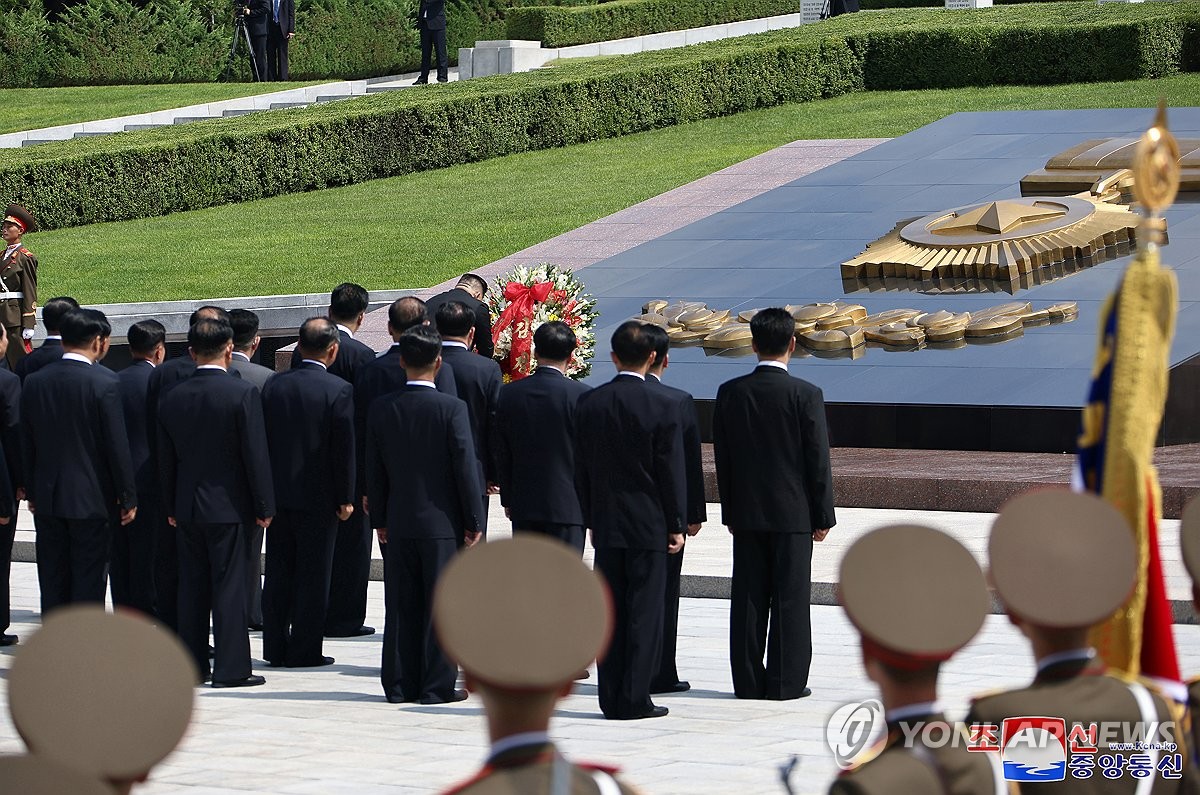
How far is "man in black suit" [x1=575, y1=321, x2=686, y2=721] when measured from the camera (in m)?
7.20

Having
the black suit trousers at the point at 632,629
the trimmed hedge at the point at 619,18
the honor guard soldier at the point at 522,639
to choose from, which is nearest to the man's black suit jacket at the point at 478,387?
the black suit trousers at the point at 632,629

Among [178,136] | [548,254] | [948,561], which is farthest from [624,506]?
[178,136]

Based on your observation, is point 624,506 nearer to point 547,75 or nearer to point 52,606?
point 52,606

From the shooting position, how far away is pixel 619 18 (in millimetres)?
33094

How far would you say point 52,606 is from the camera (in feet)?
27.7

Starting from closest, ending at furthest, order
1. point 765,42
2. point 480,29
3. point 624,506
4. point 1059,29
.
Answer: point 624,506 → point 1059,29 → point 765,42 → point 480,29

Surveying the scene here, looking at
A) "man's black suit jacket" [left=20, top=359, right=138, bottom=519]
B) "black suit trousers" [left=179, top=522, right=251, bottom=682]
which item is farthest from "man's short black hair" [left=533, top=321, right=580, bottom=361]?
"man's black suit jacket" [left=20, top=359, right=138, bottom=519]

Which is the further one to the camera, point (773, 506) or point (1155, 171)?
point (773, 506)

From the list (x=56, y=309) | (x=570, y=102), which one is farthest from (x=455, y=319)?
(x=570, y=102)

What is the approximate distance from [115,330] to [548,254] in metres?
3.95

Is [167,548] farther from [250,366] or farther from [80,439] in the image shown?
[250,366]

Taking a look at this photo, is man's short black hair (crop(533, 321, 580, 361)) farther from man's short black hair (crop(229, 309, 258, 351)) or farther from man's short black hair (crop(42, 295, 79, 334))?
man's short black hair (crop(42, 295, 79, 334))

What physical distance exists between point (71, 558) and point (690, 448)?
2.98 m

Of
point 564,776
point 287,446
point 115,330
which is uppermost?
point 564,776
